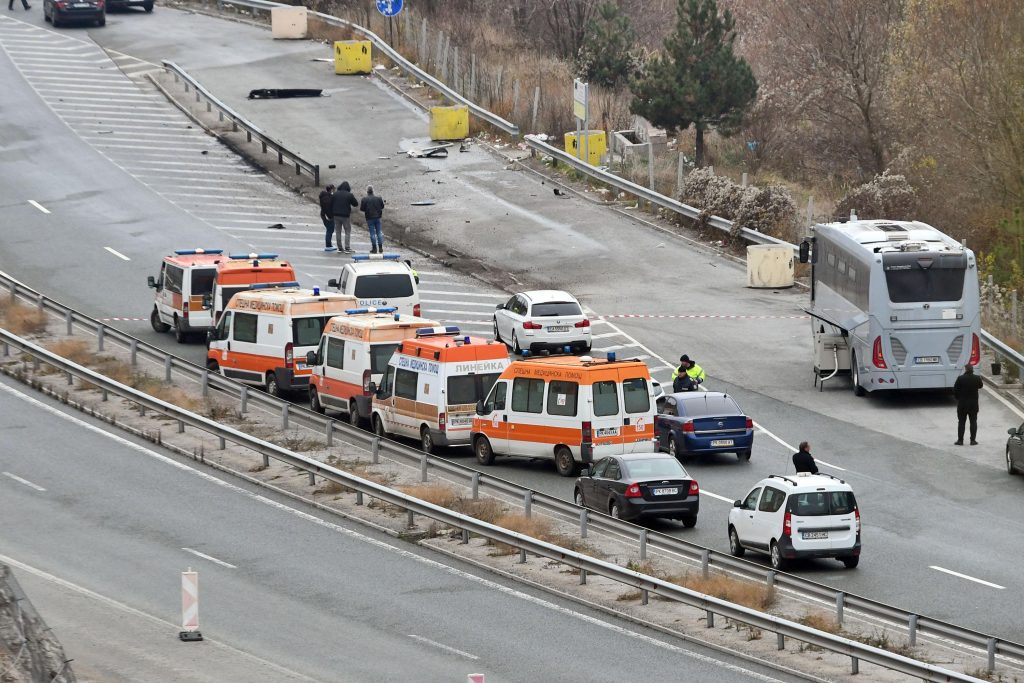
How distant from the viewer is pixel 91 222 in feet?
162

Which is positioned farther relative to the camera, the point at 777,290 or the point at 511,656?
the point at 777,290

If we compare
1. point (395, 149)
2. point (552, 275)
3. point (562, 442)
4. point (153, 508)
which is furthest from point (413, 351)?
point (395, 149)

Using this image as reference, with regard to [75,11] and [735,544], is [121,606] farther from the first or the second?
[75,11]

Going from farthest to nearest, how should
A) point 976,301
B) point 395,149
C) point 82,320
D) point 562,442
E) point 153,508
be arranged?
1. point 395,149
2. point 82,320
3. point 976,301
4. point 562,442
5. point 153,508

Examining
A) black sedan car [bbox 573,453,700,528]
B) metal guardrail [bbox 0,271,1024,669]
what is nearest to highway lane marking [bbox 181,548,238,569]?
metal guardrail [bbox 0,271,1024,669]

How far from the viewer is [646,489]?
25953 millimetres

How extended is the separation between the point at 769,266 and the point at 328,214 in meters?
12.0

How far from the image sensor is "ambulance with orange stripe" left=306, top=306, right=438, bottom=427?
106ft

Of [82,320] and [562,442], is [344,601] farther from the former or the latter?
[82,320]

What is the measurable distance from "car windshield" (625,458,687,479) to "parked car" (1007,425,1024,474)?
6796 mm

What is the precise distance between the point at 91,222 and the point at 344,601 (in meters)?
29.6

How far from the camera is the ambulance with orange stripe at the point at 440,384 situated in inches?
1201

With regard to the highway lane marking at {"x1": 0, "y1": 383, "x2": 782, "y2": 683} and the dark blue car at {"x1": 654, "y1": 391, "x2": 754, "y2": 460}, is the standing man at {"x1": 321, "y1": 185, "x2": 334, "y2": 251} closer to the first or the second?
the highway lane marking at {"x1": 0, "y1": 383, "x2": 782, "y2": 683}

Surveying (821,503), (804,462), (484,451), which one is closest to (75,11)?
(484,451)
